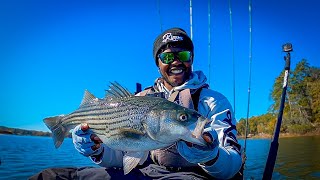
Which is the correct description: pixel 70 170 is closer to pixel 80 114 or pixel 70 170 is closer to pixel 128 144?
pixel 80 114

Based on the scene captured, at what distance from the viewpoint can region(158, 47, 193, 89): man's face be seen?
429 centimetres

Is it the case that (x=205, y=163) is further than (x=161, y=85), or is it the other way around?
(x=161, y=85)

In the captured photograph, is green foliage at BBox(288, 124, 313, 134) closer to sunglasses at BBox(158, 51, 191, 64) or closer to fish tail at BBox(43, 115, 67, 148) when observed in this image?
sunglasses at BBox(158, 51, 191, 64)

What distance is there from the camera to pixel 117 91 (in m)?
3.22

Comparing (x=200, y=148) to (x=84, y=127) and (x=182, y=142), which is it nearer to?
(x=182, y=142)

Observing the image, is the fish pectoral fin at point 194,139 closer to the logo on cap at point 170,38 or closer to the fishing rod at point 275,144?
the logo on cap at point 170,38

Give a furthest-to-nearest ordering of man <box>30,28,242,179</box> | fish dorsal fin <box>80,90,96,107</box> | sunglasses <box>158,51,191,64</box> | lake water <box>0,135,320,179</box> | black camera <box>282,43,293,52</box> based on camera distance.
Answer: lake water <box>0,135,320,179</box>, black camera <box>282,43,293,52</box>, sunglasses <box>158,51,191,64</box>, fish dorsal fin <box>80,90,96,107</box>, man <box>30,28,242,179</box>

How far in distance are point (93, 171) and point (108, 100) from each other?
1351 mm

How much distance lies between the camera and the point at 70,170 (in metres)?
4.23

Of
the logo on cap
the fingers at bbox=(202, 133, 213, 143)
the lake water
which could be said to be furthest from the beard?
the lake water

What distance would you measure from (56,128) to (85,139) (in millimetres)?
552

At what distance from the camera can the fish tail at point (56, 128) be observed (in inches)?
139

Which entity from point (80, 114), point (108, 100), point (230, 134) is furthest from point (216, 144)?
point (80, 114)

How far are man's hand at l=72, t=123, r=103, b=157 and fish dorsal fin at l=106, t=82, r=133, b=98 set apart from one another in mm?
456
